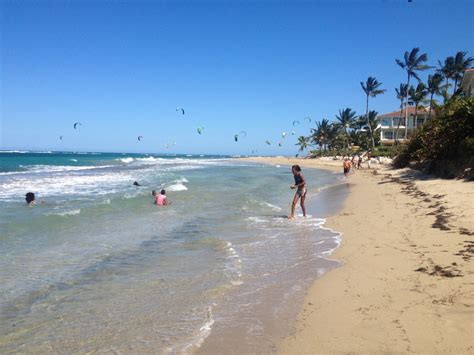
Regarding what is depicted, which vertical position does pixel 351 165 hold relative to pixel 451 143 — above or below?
below

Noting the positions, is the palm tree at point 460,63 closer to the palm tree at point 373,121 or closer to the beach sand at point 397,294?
the palm tree at point 373,121

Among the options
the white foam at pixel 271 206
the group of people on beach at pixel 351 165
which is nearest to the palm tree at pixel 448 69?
the group of people on beach at pixel 351 165

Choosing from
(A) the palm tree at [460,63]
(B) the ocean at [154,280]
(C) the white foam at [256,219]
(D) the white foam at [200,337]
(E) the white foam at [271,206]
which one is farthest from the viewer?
(A) the palm tree at [460,63]

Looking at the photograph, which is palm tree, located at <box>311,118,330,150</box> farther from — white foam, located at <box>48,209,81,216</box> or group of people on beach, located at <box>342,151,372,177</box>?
white foam, located at <box>48,209,81,216</box>

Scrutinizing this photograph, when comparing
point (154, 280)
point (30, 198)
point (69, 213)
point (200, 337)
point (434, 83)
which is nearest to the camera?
point (200, 337)

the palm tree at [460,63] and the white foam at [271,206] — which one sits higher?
the palm tree at [460,63]

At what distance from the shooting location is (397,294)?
4.66 m

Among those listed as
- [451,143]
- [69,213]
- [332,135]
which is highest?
[332,135]

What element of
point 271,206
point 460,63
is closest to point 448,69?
point 460,63

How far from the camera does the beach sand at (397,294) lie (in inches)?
139

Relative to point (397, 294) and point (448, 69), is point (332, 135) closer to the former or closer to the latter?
point (448, 69)

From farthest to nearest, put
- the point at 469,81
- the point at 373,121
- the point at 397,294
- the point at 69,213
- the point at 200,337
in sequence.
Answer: the point at 373,121, the point at 469,81, the point at 69,213, the point at 397,294, the point at 200,337

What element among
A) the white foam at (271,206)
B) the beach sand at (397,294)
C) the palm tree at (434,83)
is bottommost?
the white foam at (271,206)

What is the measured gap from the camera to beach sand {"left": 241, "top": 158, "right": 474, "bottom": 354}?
11.6 ft
